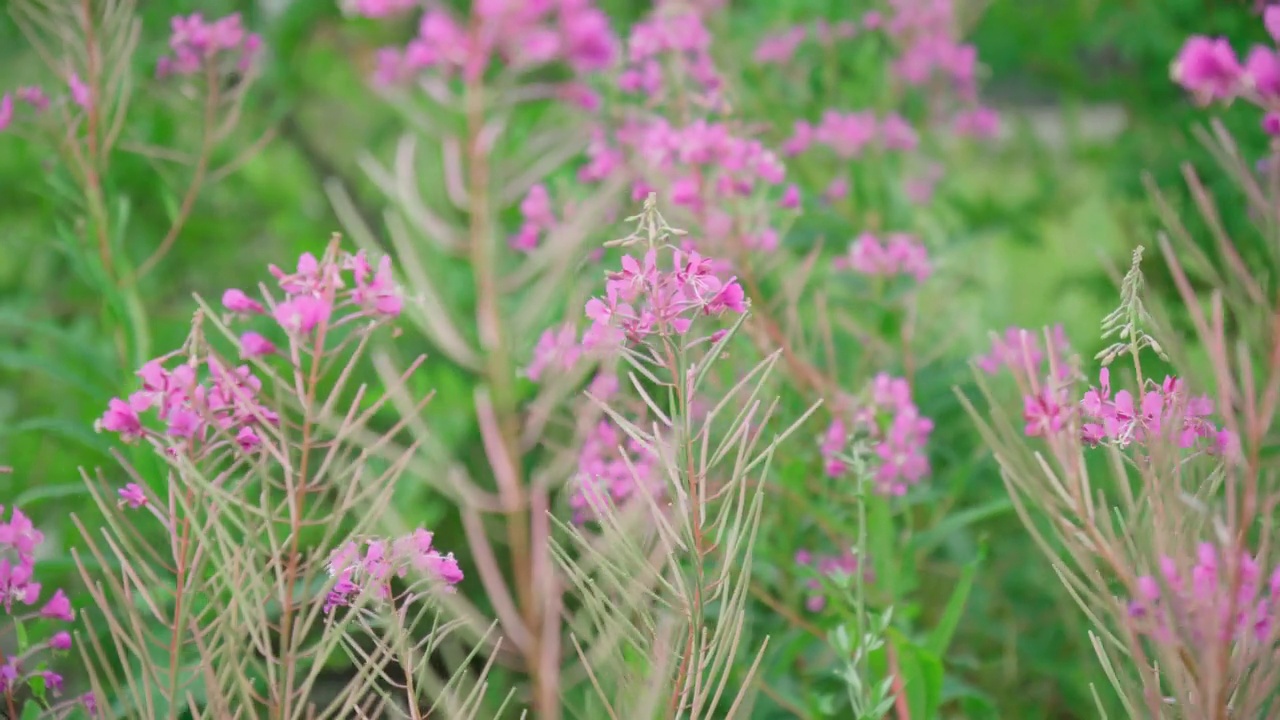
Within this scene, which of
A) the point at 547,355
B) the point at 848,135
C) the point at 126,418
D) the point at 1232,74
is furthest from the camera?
the point at 848,135

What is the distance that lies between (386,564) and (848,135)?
7.31ft

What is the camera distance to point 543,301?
1.20 metres

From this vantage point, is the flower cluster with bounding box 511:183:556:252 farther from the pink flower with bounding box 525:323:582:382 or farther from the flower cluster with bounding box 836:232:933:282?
the flower cluster with bounding box 836:232:933:282

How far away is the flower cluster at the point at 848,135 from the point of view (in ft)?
10.0

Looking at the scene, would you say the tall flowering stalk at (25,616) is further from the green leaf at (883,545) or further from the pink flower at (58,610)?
the green leaf at (883,545)

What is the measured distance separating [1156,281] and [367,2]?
127 inches

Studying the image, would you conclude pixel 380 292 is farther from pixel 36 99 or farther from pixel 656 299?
pixel 36 99

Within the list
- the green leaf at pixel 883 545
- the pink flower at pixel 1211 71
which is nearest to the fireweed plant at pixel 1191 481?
the pink flower at pixel 1211 71

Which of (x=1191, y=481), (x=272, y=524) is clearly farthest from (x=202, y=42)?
(x=1191, y=481)

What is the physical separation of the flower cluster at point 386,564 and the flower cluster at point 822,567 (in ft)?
2.95

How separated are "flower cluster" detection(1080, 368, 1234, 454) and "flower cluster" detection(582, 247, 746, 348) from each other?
1.55 ft

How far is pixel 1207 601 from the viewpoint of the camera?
1081mm

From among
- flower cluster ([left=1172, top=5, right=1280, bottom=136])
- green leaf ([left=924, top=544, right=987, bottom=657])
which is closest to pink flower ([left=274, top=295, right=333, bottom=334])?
flower cluster ([left=1172, top=5, right=1280, bottom=136])

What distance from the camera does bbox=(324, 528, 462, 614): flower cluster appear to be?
1196 mm
